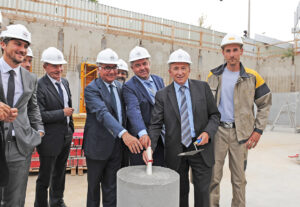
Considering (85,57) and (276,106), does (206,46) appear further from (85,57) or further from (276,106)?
(85,57)

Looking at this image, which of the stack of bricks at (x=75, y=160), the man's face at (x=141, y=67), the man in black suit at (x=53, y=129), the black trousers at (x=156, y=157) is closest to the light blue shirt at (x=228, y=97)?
the black trousers at (x=156, y=157)

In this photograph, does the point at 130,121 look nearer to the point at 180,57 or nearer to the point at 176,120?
the point at 176,120

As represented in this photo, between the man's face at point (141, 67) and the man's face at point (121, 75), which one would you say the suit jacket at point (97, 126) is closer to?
the man's face at point (141, 67)

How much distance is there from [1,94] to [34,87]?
0.38m

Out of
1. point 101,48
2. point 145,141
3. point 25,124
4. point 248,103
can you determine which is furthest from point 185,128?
point 101,48

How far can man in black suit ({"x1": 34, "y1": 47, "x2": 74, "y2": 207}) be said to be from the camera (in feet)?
9.20

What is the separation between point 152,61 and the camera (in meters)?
14.3

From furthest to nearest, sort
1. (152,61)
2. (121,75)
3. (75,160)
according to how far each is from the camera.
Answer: (152,61)
(75,160)
(121,75)

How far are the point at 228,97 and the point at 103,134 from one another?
4.95 ft

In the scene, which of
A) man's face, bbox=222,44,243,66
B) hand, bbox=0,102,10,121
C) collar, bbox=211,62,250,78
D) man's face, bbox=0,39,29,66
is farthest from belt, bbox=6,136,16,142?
man's face, bbox=222,44,243,66

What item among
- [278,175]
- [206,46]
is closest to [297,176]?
[278,175]

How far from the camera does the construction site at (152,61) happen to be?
13.6 feet

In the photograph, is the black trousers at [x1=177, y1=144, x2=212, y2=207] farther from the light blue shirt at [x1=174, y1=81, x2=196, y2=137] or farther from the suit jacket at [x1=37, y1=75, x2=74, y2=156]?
the suit jacket at [x1=37, y1=75, x2=74, y2=156]

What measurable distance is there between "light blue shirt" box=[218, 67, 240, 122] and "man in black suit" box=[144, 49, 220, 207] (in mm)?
445
